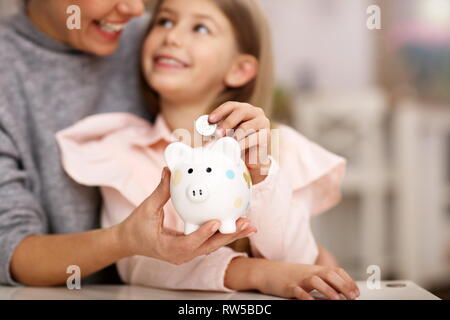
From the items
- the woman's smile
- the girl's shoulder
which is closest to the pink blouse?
the girl's shoulder

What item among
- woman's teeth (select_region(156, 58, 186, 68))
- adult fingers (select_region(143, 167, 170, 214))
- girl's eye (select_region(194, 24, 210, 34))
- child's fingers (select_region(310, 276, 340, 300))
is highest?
girl's eye (select_region(194, 24, 210, 34))

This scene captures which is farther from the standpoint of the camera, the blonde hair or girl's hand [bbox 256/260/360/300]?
the blonde hair

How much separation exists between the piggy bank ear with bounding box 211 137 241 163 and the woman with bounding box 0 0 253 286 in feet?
0.60

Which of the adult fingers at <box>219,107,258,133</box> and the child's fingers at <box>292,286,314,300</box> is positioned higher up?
the adult fingers at <box>219,107,258,133</box>

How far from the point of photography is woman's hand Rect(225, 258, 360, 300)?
2.20 feet

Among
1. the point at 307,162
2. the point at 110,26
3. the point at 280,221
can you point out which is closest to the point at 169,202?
the point at 280,221

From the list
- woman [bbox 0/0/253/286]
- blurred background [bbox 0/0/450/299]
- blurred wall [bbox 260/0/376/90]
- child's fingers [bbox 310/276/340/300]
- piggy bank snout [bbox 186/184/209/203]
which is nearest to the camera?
piggy bank snout [bbox 186/184/209/203]

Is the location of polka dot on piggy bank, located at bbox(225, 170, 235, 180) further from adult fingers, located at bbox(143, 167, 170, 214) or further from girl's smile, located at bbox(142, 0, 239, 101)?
girl's smile, located at bbox(142, 0, 239, 101)

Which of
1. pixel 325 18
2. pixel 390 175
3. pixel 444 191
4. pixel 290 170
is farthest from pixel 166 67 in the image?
pixel 325 18

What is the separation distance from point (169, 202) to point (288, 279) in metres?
0.17

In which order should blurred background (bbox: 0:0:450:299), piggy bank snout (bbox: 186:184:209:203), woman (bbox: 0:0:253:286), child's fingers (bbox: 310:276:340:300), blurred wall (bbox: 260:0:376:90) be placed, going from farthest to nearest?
blurred wall (bbox: 260:0:376:90)
blurred background (bbox: 0:0:450:299)
woman (bbox: 0:0:253:286)
child's fingers (bbox: 310:276:340:300)
piggy bank snout (bbox: 186:184:209:203)

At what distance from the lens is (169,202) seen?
24.6 inches

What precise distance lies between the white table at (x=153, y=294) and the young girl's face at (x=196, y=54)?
0.24 metres

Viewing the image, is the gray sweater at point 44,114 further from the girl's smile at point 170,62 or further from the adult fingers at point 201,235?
the adult fingers at point 201,235
